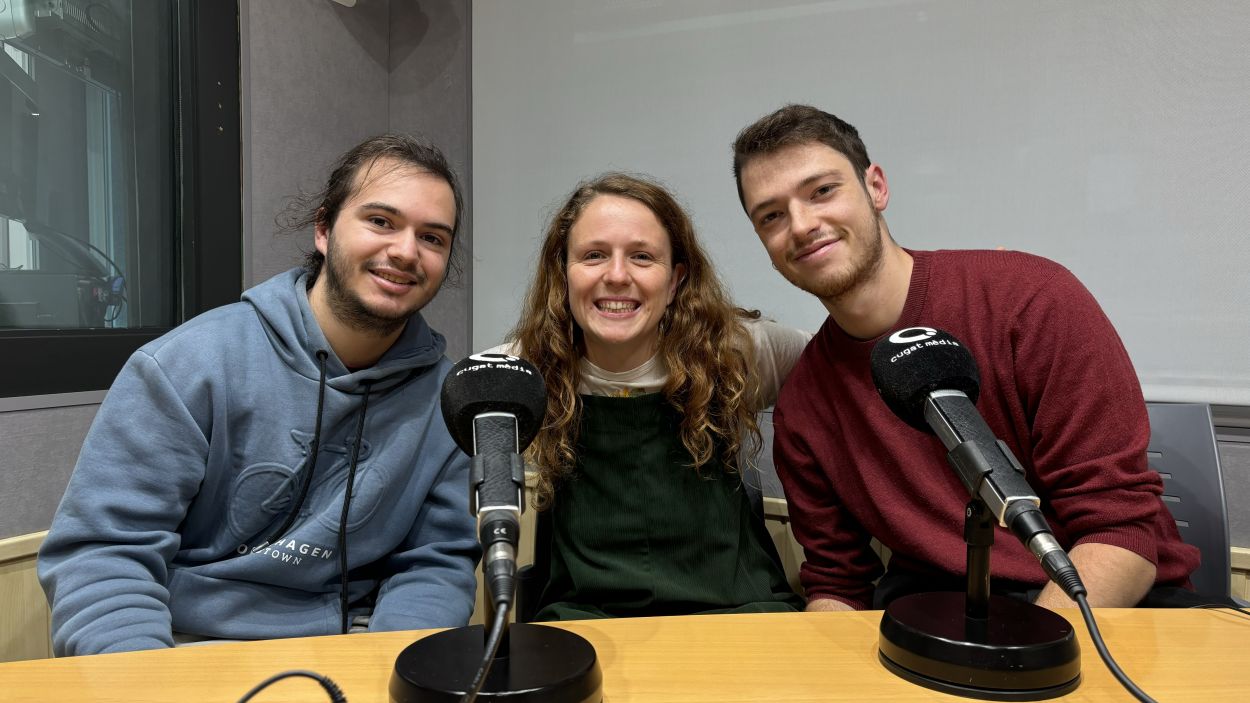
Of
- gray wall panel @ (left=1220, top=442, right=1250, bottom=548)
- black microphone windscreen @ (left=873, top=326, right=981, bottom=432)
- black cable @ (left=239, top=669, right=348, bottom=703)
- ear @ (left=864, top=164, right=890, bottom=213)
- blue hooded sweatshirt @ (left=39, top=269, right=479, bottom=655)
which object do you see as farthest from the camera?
gray wall panel @ (left=1220, top=442, right=1250, bottom=548)

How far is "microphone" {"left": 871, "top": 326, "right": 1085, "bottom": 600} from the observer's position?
73cm

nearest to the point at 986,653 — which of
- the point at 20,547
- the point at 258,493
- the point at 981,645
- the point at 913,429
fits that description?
the point at 981,645

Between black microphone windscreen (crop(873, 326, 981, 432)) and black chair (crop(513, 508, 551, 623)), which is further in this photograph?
black chair (crop(513, 508, 551, 623))

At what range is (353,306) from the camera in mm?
1589

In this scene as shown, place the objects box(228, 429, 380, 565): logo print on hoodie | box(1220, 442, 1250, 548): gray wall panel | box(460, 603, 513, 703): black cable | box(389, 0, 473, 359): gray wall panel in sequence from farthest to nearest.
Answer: box(389, 0, 473, 359): gray wall panel
box(1220, 442, 1250, 548): gray wall panel
box(228, 429, 380, 565): logo print on hoodie
box(460, 603, 513, 703): black cable

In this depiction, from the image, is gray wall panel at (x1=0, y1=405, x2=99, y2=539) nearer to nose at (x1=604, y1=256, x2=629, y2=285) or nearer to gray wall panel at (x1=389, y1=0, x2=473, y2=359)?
gray wall panel at (x1=389, y1=0, x2=473, y2=359)

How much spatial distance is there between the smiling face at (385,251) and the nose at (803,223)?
0.69 meters

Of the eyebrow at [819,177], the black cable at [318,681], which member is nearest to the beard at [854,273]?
the eyebrow at [819,177]

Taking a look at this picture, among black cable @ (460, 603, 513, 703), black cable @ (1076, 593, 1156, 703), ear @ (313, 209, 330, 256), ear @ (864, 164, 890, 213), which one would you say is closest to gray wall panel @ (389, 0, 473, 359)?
ear @ (313, 209, 330, 256)

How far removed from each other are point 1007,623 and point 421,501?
3.56ft

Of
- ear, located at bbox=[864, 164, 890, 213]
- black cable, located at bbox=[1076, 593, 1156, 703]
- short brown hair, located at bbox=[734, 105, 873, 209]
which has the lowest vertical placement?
black cable, located at bbox=[1076, 593, 1156, 703]

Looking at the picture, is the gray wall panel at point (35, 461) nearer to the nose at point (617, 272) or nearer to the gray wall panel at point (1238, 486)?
the nose at point (617, 272)

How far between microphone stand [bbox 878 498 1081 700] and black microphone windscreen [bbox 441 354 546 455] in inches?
17.5

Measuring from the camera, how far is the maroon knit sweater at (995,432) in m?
1.37
